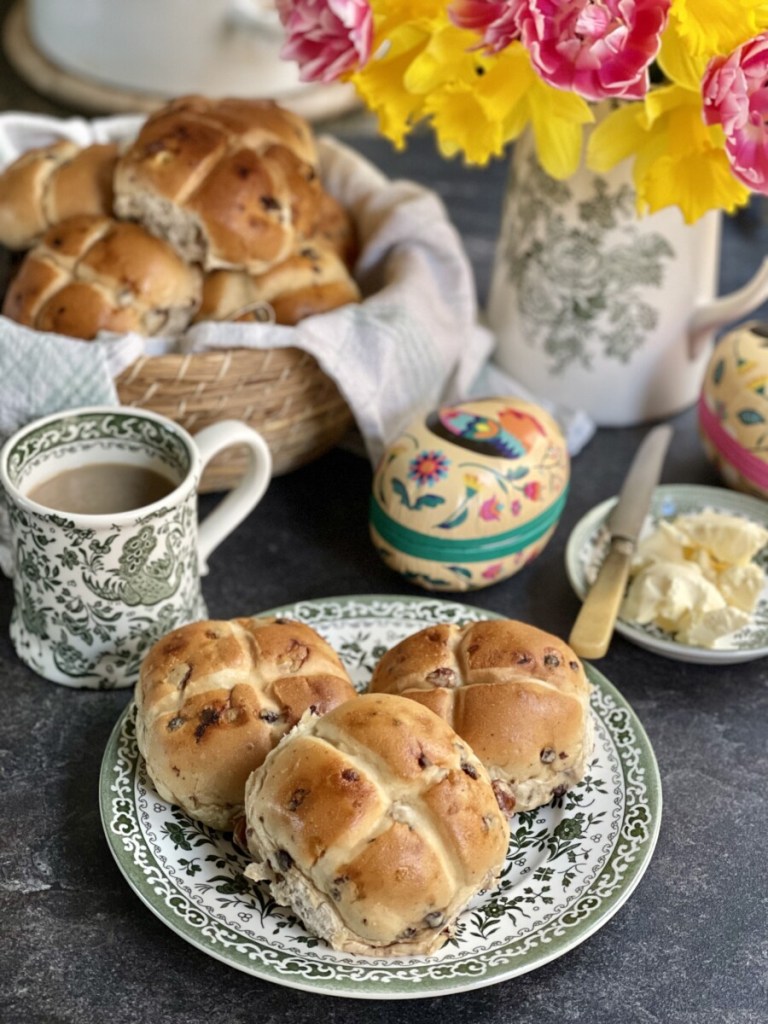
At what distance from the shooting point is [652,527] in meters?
0.99

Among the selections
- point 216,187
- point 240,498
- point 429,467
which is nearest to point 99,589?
point 240,498

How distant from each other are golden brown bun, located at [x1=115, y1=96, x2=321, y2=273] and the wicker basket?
0.10 meters

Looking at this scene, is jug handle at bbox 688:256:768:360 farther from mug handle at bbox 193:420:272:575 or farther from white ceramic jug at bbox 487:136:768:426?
mug handle at bbox 193:420:272:575

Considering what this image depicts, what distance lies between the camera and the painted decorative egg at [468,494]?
0.90m

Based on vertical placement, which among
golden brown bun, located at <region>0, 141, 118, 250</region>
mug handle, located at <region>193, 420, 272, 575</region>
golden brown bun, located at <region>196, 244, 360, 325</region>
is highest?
golden brown bun, located at <region>0, 141, 118, 250</region>

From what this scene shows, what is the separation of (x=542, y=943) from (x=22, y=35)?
1.62 metres

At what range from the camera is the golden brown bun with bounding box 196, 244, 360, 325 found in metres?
1.00

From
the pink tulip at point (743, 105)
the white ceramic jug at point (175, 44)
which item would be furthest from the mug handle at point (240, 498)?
the white ceramic jug at point (175, 44)

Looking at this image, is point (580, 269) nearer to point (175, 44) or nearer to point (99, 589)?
point (99, 589)

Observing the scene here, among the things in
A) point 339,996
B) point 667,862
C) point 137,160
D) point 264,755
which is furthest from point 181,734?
point 137,160

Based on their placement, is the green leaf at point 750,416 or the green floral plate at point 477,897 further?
the green leaf at point 750,416

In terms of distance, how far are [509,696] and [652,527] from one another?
1.07 feet

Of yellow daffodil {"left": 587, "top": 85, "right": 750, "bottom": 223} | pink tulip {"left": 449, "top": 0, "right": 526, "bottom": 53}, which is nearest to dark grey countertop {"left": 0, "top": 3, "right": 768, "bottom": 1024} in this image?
yellow daffodil {"left": 587, "top": 85, "right": 750, "bottom": 223}

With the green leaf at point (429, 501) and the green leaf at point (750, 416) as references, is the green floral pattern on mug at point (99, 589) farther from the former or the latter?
the green leaf at point (750, 416)
